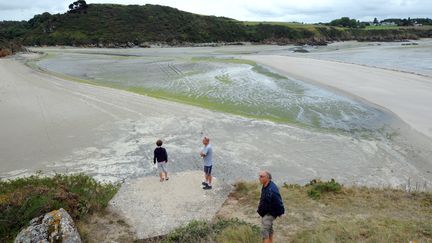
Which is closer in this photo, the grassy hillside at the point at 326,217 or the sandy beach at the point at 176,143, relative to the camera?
the grassy hillside at the point at 326,217

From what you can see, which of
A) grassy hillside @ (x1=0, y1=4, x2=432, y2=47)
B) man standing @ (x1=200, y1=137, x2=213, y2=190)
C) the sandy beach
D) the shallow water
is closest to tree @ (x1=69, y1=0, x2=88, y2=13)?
grassy hillside @ (x1=0, y1=4, x2=432, y2=47)

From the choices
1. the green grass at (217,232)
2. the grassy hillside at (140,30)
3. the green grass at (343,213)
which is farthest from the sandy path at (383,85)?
the grassy hillside at (140,30)

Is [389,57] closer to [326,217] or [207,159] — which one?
[207,159]

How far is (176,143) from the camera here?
1709 centimetres

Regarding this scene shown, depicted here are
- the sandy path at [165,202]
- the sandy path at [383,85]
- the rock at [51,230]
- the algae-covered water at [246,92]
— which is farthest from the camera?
the sandy path at [383,85]

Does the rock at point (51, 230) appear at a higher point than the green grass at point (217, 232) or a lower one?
higher

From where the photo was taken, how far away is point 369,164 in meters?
14.6

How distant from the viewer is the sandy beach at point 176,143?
14.1 m

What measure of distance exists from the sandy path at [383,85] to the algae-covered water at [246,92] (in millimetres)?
1481

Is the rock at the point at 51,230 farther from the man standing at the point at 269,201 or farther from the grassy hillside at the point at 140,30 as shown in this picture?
the grassy hillside at the point at 140,30

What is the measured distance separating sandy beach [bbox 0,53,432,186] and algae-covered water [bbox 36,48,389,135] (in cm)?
177

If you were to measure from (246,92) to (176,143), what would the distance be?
12319 millimetres

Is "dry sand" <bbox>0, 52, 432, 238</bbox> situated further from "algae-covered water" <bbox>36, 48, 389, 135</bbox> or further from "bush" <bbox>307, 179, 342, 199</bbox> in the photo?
"bush" <bbox>307, 179, 342, 199</bbox>

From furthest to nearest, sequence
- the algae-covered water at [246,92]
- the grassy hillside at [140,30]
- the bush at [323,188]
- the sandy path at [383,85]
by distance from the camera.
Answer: the grassy hillside at [140,30], the sandy path at [383,85], the algae-covered water at [246,92], the bush at [323,188]
